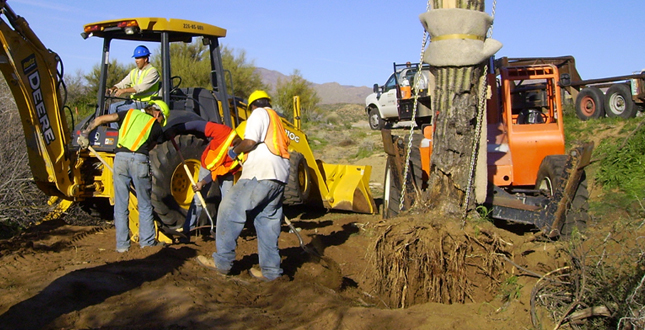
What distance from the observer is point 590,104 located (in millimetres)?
16141

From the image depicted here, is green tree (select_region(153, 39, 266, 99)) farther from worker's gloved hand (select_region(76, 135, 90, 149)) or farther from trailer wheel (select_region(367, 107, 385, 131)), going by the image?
worker's gloved hand (select_region(76, 135, 90, 149))

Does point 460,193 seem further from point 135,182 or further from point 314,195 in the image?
point 314,195

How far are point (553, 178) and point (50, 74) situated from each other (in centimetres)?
608

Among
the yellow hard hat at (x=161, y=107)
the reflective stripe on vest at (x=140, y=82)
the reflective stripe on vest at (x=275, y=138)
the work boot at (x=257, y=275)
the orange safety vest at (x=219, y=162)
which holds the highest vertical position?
the reflective stripe on vest at (x=140, y=82)

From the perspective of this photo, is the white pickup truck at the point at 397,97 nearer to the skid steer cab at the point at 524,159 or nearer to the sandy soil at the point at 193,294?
the skid steer cab at the point at 524,159

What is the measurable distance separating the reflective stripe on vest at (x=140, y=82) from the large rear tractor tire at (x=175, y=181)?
2.72 feet

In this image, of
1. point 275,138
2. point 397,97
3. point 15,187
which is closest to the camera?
point 275,138

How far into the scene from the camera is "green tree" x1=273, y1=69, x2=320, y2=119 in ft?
98.6

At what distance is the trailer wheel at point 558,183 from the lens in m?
6.63

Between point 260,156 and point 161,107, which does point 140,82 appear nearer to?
point 161,107

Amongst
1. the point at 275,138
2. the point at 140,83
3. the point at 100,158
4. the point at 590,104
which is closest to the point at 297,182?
the point at 140,83

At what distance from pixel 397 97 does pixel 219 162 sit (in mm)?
10426

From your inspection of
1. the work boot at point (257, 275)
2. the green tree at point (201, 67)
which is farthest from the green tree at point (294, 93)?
the work boot at point (257, 275)

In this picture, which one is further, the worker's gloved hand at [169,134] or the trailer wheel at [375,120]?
the trailer wheel at [375,120]
